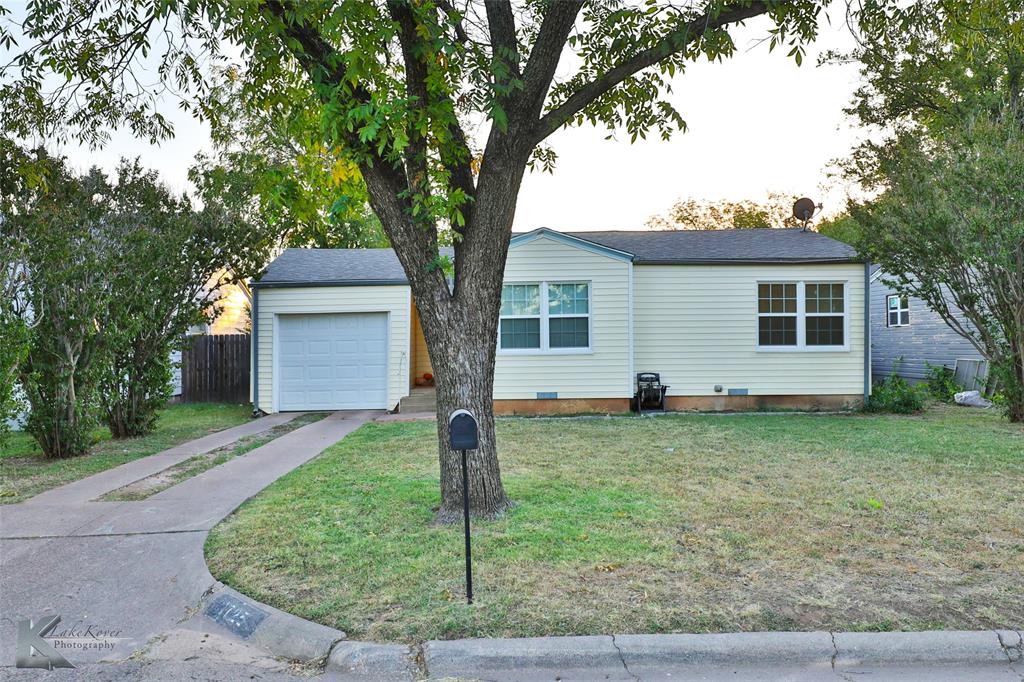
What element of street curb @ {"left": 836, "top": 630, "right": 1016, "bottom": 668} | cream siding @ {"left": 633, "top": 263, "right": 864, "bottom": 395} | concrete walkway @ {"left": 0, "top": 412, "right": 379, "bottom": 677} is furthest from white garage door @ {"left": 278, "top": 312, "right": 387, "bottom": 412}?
street curb @ {"left": 836, "top": 630, "right": 1016, "bottom": 668}

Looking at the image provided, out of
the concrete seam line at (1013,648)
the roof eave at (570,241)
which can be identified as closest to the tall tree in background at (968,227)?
the roof eave at (570,241)

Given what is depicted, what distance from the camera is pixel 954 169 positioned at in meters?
11.8

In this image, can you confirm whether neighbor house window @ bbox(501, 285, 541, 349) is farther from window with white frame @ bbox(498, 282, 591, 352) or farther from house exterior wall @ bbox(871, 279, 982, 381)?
house exterior wall @ bbox(871, 279, 982, 381)

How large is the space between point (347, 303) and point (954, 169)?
484 inches

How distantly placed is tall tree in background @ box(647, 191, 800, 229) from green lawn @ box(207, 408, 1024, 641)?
30922 mm

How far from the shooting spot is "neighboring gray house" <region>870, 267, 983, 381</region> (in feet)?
63.9

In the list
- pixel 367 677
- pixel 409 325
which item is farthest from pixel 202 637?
pixel 409 325

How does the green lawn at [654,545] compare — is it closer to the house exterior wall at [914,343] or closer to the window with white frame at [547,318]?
the window with white frame at [547,318]

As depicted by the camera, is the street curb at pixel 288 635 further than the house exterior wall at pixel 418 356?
No

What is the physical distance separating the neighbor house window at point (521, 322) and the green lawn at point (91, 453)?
5.87 meters

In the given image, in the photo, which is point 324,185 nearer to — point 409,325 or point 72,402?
point 72,402

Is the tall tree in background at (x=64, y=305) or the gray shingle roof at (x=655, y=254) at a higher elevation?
the gray shingle roof at (x=655, y=254)

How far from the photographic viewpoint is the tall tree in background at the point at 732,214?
1489 inches

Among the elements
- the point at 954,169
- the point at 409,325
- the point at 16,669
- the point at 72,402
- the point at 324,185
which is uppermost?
the point at 954,169
